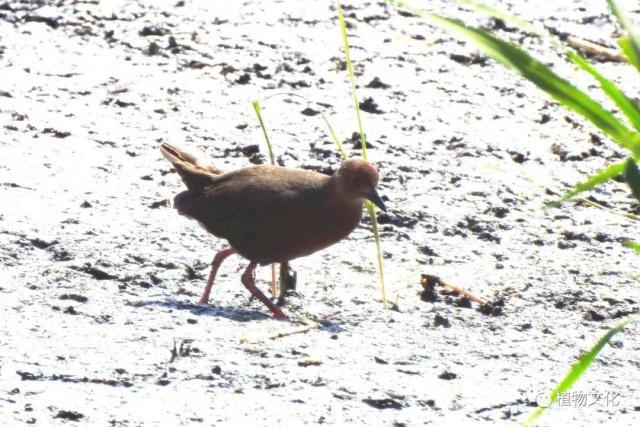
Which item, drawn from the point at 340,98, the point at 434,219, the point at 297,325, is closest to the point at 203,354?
the point at 297,325

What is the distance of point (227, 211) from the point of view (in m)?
5.94

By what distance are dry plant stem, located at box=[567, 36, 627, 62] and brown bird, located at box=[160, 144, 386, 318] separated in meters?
3.99

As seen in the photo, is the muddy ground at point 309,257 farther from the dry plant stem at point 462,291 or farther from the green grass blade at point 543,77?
the green grass blade at point 543,77

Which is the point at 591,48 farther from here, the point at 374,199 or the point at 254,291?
the point at 254,291

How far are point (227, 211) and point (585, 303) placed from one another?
164cm

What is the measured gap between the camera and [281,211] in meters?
5.83

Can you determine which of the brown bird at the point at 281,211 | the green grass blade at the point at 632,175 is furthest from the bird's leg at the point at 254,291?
the green grass blade at the point at 632,175

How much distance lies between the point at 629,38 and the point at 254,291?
9.24 feet

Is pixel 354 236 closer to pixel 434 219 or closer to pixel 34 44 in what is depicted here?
pixel 434 219

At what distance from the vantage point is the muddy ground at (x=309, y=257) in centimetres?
453

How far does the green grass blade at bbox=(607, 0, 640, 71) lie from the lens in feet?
10.6

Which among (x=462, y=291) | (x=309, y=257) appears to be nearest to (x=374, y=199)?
(x=462, y=291)

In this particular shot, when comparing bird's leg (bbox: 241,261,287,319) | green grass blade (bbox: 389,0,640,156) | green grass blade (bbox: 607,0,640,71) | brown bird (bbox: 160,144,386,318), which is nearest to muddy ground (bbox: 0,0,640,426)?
bird's leg (bbox: 241,261,287,319)

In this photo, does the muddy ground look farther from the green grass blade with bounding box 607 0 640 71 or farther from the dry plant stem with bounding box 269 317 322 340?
the green grass blade with bounding box 607 0 640 71
